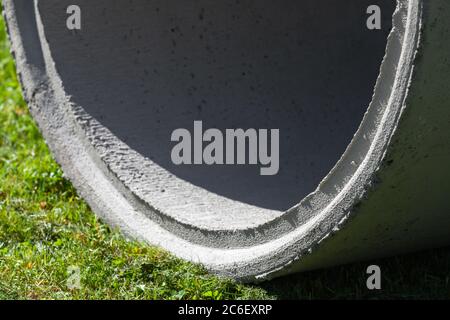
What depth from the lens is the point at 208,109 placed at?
4812 millimetres

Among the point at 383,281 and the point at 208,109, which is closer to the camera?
the point at 383,281

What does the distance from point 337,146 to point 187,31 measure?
0.93m

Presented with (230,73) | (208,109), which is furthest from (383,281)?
(230,73)

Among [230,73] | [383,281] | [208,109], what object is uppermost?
[230,73]

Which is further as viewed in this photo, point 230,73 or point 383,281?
point 230,73

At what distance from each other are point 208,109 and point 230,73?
0.23 m

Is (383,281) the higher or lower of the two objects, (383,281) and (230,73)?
the lower

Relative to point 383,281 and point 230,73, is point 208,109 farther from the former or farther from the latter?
point 383,281

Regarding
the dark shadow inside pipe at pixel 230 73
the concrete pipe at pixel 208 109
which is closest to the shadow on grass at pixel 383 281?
the concrete pipe at pixel 208 109

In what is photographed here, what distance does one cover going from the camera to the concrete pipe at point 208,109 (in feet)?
13.3

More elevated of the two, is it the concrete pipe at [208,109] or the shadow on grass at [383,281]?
the concrete pipe at [208,109]

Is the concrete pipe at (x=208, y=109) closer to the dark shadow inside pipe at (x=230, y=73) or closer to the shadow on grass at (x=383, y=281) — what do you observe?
the dark shadow inside pipe at (x=230, y=73)

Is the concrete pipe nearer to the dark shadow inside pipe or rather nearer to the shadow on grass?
the dark shadow inside pipe

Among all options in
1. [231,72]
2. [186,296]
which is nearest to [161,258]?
[186,296]
